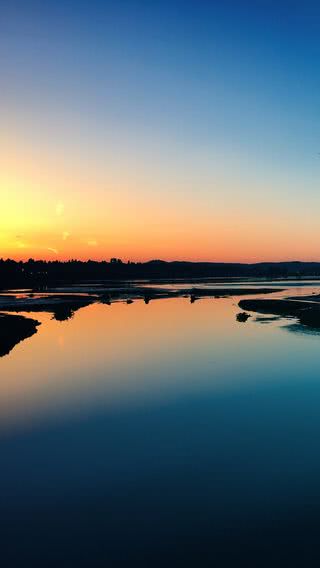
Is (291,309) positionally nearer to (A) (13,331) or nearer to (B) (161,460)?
(A) (13,331)

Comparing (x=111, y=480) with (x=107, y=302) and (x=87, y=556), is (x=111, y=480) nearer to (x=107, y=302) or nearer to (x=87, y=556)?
(x=87, y=556)

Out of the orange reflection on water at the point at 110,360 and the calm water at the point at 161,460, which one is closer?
the calm water at the point at 161,460

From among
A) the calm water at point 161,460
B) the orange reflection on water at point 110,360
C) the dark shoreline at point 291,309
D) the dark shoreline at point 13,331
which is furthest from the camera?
the dark shoreline at point 291,309

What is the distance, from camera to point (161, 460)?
51.7 ft

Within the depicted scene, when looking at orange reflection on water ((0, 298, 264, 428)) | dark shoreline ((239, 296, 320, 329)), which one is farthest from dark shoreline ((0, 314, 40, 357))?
dark shoreline ((239, 296, 320, 329))

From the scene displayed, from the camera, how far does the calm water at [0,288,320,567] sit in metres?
11.0

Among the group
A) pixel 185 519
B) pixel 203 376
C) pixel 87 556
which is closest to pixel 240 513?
pixel 185 519

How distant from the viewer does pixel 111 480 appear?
47.0 feet

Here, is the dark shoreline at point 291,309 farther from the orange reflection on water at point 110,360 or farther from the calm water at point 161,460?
the calm water at point 161,460

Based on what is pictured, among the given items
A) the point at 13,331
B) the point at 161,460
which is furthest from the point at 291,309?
the point at 161,460

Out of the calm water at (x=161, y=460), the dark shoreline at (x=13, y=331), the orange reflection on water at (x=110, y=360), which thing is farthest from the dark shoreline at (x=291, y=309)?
the dark shoreline at (x=13, y=331)

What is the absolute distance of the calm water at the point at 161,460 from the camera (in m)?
11.0

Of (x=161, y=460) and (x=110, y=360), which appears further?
(x=110, y=360)

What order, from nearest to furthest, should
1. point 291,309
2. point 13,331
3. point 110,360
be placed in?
1. point 110,360
2. point 13,331
3. point 291,309
